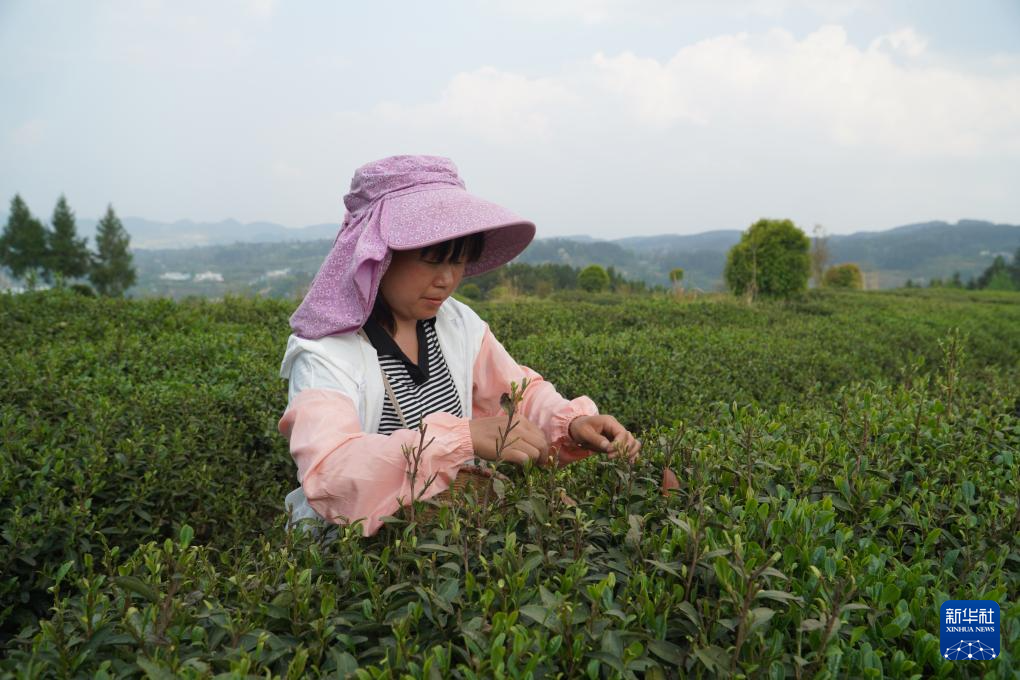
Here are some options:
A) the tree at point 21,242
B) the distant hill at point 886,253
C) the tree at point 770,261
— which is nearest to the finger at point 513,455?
the tree at point 770,261

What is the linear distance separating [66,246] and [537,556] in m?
59.4

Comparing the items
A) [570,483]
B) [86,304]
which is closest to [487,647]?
[570,483]

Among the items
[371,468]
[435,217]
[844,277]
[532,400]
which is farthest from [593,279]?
[371,468]

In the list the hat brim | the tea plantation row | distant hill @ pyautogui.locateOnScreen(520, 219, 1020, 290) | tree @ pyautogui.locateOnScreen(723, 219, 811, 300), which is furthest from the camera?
distant hill @ pyautogui.locateOnScreen(520, 219, 1020, 290)

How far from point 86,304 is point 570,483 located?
20.6 feet

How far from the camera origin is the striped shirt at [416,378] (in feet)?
6.42

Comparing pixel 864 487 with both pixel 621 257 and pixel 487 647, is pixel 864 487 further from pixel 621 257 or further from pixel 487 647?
pixel 621 257

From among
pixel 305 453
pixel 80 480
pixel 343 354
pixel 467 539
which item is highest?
pixel 343 354

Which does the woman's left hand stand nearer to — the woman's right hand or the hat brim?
the woman's right hand

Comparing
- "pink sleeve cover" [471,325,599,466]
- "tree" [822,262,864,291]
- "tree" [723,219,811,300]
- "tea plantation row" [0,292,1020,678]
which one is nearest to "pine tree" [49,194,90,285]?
"tree" [723,219,811,300]

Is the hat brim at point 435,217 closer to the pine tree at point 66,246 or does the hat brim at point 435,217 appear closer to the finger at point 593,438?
the finger at point 593,438

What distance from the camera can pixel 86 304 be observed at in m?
6.30

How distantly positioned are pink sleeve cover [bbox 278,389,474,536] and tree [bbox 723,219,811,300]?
15.2 meters

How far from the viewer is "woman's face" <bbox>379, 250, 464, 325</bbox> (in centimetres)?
189
